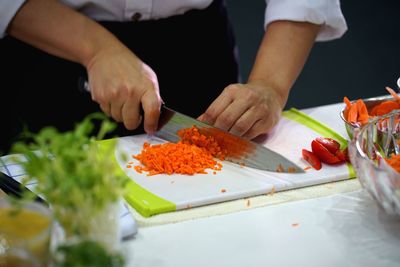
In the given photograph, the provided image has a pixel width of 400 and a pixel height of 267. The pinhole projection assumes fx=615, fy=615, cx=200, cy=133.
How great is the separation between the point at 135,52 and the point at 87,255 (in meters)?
1.00

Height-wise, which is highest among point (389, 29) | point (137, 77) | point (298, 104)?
point (137, 77)

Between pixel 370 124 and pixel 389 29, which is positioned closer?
pixel 370 124

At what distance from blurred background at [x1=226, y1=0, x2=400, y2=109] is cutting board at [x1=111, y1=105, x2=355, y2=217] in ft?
6.30

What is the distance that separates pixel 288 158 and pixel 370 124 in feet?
0.76

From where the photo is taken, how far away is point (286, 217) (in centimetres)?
116

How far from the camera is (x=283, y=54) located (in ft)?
5.38

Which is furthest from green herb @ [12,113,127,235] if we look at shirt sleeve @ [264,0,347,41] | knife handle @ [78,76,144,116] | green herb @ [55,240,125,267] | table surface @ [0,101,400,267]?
shirt sleeve @ [264,0,347,41]

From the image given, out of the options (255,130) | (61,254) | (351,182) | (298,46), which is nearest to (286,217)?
(351,182)

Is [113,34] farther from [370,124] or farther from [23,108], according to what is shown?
[370,124]

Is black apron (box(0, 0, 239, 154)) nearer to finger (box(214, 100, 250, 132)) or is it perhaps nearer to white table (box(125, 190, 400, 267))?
finger (box(214, 100, 250, 132))

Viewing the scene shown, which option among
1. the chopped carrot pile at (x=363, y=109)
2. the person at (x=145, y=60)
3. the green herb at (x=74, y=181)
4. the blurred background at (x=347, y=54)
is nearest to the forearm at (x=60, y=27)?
the person at (x=145, y=60)

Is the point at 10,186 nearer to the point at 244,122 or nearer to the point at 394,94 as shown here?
the point at 244,122

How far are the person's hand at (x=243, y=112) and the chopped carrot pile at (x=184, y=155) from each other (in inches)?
3.0

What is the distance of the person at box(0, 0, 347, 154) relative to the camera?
145cm
